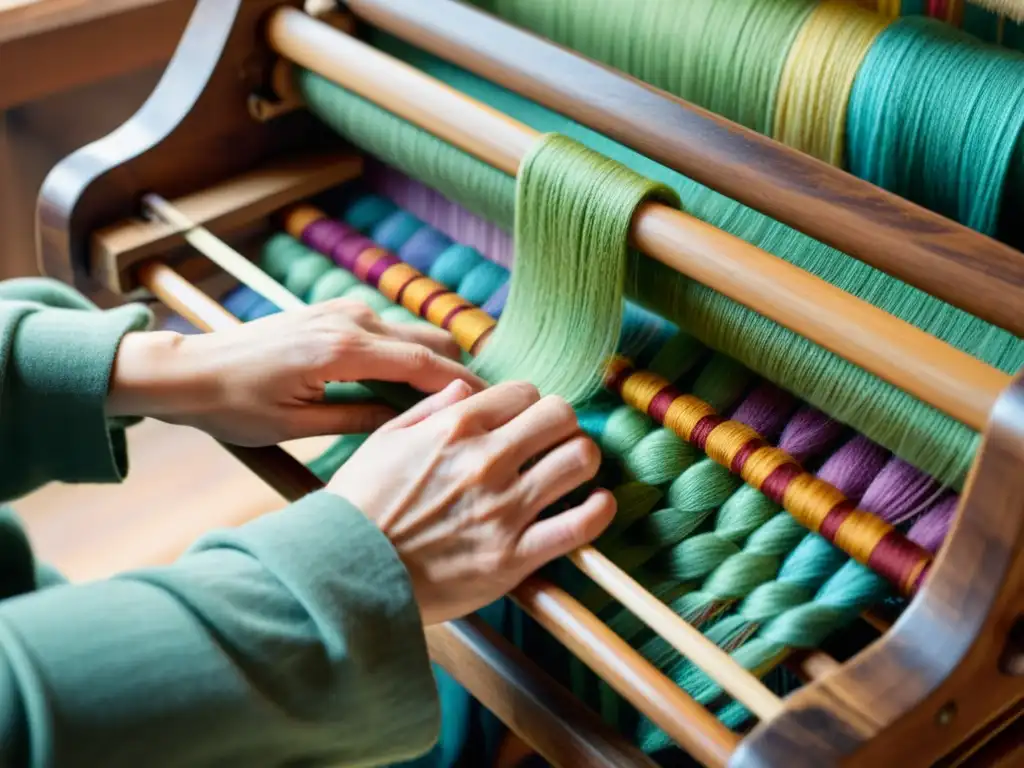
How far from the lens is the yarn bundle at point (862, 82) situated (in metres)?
0.83

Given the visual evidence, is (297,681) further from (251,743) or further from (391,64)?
(391,64)

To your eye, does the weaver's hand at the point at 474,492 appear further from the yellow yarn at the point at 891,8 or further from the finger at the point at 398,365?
the yellow yarn at the point at 891,8

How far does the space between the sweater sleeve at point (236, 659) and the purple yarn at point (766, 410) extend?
31cm

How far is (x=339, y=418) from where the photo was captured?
0.90 m

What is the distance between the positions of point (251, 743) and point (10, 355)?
0.39 meters

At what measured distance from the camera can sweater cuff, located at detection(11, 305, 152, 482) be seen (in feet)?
2.93

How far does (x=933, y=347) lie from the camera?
0.69m

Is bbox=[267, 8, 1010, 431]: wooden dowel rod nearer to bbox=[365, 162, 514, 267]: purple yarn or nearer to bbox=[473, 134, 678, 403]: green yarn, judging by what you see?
bbox=[473, 134, 678, 403]: green yarn

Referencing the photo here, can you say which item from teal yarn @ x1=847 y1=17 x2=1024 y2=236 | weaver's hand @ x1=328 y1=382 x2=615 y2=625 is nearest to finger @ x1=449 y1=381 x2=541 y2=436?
Answer: weaver's hand @ x1=328 y1=382 x2=615 y2=625

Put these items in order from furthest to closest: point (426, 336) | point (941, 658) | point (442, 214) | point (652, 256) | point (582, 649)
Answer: point (442, 214)
point (426, 336)
point (652, 256)
point (582, 649)
point (941, 658)

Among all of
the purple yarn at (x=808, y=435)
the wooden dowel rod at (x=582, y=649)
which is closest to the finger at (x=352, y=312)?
the wooden dowel rod at (x=582, y=649)

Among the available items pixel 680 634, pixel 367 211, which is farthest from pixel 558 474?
pixel 367 211

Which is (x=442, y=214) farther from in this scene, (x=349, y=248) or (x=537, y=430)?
(x=537, y=430)

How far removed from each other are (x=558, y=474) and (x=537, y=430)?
0.03 metres
